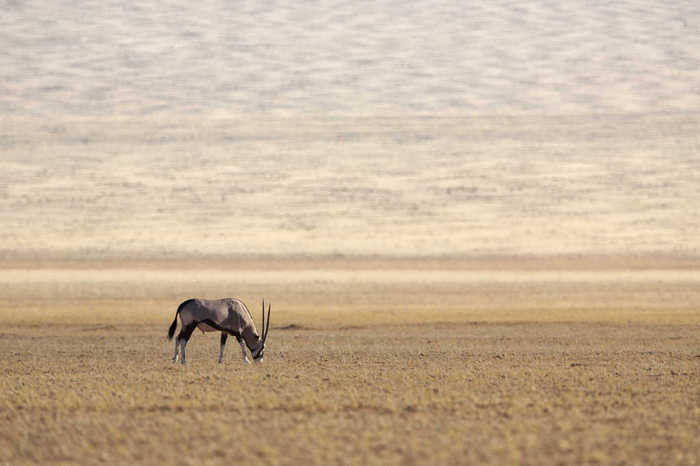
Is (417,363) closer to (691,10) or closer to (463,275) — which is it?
(463,275)

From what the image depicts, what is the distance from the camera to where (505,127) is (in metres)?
59.9

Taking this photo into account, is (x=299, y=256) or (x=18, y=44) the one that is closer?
(x=299, y=256)

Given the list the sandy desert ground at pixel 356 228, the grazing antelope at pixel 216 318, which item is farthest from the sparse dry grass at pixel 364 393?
the grazing antelope at pixel 216 318

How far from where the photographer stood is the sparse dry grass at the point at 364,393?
10.4 metres

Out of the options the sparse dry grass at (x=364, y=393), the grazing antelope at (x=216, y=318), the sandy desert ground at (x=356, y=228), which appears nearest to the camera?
the sparse dry grass at (x=364, y=393)

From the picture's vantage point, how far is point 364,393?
569 inches

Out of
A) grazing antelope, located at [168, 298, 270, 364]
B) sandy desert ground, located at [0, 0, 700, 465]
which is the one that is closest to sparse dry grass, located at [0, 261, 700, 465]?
sandy desert ground, located at [0, 0, 700, 465]

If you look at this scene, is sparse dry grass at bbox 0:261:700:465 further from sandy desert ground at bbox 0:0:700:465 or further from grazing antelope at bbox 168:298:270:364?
grazing antelope at bbox 168:298:270:364

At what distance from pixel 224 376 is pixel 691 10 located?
5693 cm

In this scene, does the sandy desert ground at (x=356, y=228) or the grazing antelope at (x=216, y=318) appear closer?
the sandy desert ground at (x=356, y=228)

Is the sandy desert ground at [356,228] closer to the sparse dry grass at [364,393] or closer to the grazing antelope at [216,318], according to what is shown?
the sparse dry grass at [364,393]

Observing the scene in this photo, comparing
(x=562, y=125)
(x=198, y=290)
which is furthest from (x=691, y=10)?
(x=198, y=290)

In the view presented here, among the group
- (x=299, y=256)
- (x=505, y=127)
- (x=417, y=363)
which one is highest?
(x=417, y=363)

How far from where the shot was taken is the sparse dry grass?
34.2 ft
